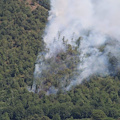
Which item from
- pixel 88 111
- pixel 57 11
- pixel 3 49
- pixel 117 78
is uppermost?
pixel 57 11

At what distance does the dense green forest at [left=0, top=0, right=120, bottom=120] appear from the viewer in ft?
261

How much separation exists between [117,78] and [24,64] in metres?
14.1

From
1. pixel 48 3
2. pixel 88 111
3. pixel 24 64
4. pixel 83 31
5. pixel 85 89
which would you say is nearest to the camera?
pixel 88 111

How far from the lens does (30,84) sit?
88000 millimetres

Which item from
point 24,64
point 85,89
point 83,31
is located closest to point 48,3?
point 83,31

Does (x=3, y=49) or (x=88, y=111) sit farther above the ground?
(x=3, y=49)

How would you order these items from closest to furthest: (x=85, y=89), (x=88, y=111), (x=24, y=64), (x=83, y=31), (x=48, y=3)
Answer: (x=88, y=111) < (x=85, y=89) < (x=24, y=64) < (x=83, y=31) < (x=48, y=3)

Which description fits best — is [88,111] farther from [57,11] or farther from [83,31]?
[57,11]

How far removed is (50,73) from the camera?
290 ft

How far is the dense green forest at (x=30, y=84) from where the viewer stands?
79438 mm

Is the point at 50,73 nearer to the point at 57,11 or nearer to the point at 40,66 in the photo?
the point at 40,66

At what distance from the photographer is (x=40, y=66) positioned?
3558 inches

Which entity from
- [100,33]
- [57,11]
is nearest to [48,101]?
[100,33]

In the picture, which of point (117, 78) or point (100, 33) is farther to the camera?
point (100, 33)
